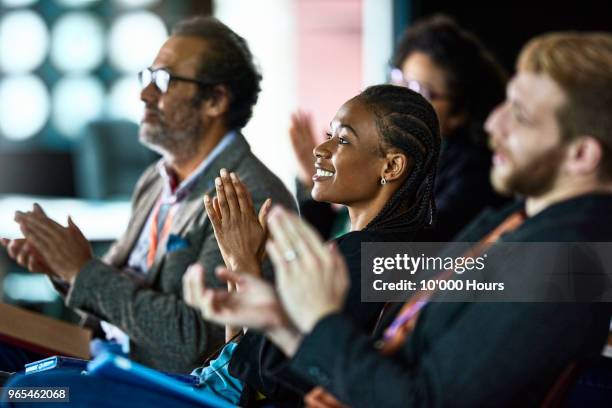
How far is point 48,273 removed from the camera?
242 cm

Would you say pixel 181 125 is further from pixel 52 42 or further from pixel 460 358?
pixel 52 42

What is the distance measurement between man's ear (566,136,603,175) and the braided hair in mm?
479

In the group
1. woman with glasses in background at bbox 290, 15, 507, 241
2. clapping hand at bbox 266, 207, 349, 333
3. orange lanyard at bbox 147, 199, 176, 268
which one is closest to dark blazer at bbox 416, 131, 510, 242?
woman with glasses in background at bbox 290, 15, 507, 241

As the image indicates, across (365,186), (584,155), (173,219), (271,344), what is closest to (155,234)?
(173,219)

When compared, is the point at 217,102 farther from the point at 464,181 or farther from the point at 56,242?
the point at 464,181

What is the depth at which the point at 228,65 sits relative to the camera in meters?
2.40

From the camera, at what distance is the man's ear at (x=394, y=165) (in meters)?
1.75

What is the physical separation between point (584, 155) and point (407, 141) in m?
0.50

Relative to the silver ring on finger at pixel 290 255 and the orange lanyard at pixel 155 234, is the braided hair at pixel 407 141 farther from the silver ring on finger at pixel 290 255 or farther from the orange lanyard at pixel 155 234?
the orange lanyard at pixel 155 234

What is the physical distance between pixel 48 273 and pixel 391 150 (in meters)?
1.08

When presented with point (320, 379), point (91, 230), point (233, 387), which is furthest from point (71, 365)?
point (91, 230)

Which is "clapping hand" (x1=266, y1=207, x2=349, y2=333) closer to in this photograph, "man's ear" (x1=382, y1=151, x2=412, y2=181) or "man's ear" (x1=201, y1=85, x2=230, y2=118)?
"man's ear" (x1=382, y1=151, x2=412, y2=181)

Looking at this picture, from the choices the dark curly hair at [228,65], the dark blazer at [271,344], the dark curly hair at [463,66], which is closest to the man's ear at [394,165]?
the dark blazer at [271,344]

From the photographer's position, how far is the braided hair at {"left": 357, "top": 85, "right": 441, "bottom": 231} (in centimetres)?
175
